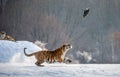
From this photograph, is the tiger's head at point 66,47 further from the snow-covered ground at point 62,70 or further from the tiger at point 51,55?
the snow-covered ground at point 62,70

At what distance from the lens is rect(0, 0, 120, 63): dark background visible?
347cm

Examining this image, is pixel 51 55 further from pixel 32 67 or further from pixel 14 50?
pixel 14 50

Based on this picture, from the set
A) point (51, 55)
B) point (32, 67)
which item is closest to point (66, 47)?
point (51, 55)

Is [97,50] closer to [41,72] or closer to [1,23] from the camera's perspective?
[41,72]

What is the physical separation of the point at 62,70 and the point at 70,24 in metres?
0.43

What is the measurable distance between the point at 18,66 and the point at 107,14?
0.93m

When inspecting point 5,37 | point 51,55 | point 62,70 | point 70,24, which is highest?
point 70,24

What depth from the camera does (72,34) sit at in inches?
137

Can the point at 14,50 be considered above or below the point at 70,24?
below

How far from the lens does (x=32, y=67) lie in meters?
3.43

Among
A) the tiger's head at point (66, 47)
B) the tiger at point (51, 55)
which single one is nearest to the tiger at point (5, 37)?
the tiger at point (51, 55)

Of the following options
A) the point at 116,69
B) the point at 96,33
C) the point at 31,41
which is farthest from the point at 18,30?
the point at 116,69

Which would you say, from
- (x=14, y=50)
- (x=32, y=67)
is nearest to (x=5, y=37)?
(x=14, y=50)

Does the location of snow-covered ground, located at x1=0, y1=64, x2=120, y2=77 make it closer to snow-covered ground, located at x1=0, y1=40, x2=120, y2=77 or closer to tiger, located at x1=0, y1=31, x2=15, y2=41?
snow-covered ground, located at x1=0, y1=40, x2=120, y2=77
